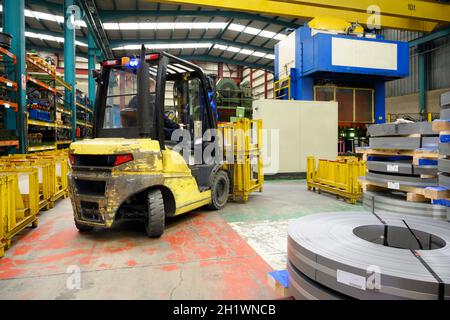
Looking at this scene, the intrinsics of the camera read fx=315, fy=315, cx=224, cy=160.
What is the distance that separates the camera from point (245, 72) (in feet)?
93.4

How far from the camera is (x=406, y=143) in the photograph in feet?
10.4

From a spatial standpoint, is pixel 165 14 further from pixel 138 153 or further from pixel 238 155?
pixel 138 153

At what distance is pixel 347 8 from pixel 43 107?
952 centimetres

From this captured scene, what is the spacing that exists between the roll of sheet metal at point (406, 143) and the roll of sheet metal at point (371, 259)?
4.63 feet

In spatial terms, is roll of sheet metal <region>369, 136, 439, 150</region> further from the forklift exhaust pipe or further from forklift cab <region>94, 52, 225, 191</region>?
the forklift exhaust pipe

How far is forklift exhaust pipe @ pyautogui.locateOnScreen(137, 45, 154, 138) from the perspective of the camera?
3.62 metres

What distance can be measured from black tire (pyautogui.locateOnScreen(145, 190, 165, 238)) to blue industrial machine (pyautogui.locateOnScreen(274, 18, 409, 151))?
7674 mm

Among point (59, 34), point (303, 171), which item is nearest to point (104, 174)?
point (303, 171)

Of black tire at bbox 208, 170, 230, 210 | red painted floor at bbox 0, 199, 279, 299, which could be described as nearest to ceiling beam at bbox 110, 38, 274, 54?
black tire at bbox 208, 170, 230, 210

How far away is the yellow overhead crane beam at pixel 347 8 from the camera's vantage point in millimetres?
9023

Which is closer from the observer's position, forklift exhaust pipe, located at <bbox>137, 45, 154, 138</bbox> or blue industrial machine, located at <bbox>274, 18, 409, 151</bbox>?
forklift exhaust pipe, located at <bbox>137, 45, 154, 138</bbox>

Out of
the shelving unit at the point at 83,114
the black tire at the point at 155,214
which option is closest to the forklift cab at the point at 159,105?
the black tire at the point at 155,214

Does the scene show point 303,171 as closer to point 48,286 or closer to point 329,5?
point 329,5
